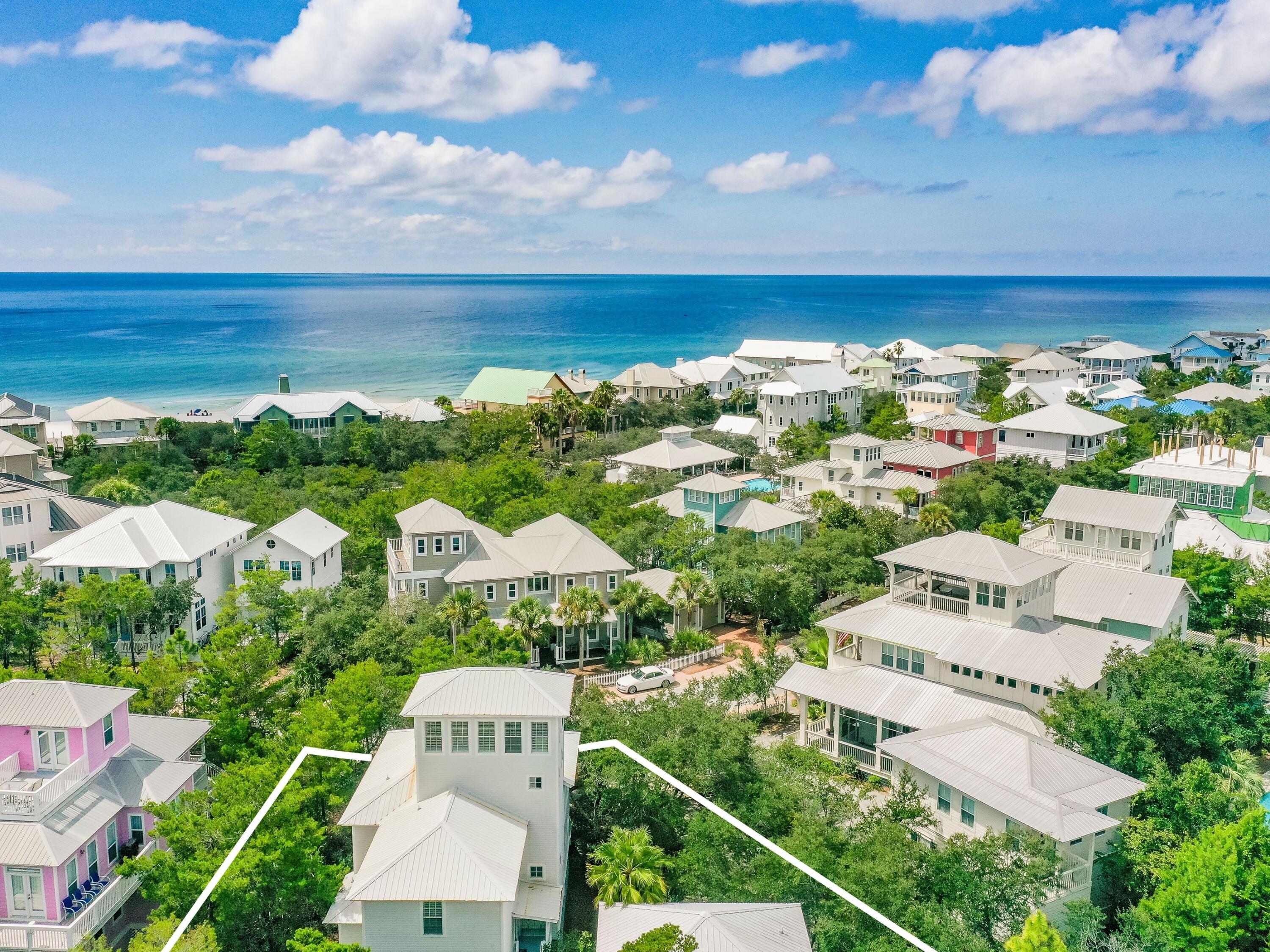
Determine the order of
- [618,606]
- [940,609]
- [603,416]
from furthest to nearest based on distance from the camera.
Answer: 1. [603,416]
2. [618,606]
3. [940,609]

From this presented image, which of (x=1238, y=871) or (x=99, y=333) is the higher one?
(x=99, y=333)

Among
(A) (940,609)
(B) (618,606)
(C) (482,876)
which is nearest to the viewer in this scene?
(C) (482,876)

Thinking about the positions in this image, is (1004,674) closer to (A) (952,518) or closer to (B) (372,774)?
(B) (372,774)

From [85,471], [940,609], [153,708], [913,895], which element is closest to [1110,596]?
[940,609]

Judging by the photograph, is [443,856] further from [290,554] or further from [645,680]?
[290,554]

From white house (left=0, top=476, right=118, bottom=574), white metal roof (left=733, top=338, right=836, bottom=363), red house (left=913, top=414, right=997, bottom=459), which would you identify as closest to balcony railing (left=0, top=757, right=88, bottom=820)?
white house (left=0, top=476, right=118, bottom=574)

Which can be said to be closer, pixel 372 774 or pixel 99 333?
pixel 372 774

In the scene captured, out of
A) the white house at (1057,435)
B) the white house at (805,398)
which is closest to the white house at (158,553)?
the white house at (805,398)
